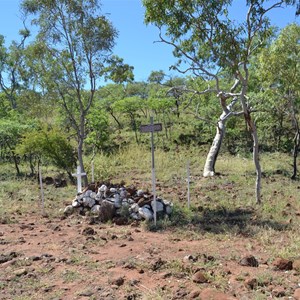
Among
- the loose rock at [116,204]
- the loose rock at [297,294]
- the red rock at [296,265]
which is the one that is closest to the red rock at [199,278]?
the loose rock at [297,294]

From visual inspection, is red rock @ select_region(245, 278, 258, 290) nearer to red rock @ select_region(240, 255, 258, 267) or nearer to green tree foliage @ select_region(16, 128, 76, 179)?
red rock @ select_region(240, 255, 258, 267)

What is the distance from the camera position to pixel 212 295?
12.3ft

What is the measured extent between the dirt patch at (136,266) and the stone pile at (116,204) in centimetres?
76

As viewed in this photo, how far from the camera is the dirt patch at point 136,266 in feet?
13.2

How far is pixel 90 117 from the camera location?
58.3 feet

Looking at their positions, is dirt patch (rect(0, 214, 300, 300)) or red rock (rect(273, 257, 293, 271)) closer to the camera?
dirt patch (rect(0, 214, 300, 300))

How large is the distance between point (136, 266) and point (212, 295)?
1280 mm

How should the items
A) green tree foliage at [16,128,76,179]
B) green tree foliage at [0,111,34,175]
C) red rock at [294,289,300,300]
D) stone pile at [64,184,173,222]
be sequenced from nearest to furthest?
red rock at [294,289,300,300]
stone pile at [64,184,173,222]
green tree foliage at [16,128,76,179]
green tree foliage at [0,111,34,175]

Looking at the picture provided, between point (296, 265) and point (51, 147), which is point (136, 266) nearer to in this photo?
point (296, 265)

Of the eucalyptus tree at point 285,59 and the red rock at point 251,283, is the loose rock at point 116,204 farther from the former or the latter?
the eucalyptus tree at point 285,59

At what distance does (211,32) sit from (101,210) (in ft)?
14.1

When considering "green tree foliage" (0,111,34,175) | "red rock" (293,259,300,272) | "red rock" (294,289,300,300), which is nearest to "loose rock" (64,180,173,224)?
"red rock" (293,259,300,272)

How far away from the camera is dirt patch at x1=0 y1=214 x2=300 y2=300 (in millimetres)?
4016

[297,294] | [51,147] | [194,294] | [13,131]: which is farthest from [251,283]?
[13,131]
